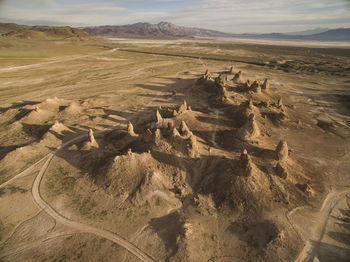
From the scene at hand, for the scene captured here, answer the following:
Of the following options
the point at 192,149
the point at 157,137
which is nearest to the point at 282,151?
the point at 192,149

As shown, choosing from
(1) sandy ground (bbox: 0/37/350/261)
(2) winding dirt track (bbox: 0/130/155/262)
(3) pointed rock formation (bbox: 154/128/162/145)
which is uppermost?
(3) pointed rock formation (bbox: 154/128/162/145)

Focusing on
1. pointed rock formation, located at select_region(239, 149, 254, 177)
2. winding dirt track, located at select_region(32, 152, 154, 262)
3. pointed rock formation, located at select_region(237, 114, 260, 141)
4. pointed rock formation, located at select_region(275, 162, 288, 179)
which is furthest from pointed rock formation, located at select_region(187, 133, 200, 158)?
winding dirt track, located at select_region(32, 152, 154, 262)

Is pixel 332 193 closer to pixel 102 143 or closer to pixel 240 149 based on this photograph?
pixel 240 149

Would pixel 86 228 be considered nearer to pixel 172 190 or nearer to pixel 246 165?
pixel 172 190

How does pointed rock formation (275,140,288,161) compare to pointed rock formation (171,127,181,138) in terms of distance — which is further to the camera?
pointed rock formation (171,127,181,138)

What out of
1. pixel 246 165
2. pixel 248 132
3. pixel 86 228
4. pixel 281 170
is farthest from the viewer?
pixel 248 132

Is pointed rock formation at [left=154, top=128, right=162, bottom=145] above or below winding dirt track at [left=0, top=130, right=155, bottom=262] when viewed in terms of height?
above

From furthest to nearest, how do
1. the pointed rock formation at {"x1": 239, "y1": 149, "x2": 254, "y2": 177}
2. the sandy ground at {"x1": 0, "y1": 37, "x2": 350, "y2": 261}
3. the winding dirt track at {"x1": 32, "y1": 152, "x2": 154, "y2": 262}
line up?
the pointed rock formation at {"x1": 239, "y1": 149, "x2": 254, "y2": 177}
the sandy ground at {"x1": 0, "y1": 37, "x2": 350, "y2": 261}
the winding dirt track at {"x1": 32, "y1": 152, "x2": 154, "y2": 262}

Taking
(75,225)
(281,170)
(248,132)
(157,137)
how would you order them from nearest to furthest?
1. (75,225)
2. (281,170)
3. (157,137)
4. (248,132)

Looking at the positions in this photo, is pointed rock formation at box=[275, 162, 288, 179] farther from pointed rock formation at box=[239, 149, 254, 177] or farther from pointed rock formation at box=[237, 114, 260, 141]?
pointed rock formation at box=[237, 114, 260, 141]
